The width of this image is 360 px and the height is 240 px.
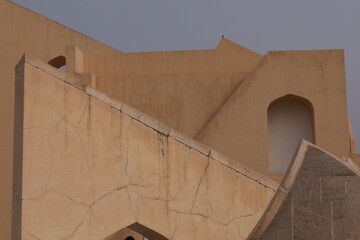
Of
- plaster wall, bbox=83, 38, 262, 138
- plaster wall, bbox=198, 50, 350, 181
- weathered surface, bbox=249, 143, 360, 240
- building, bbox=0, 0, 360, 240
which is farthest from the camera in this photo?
plaster wall, bbox=83, 38, 262, 138

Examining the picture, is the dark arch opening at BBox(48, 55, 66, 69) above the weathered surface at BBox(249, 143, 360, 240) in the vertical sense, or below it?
above

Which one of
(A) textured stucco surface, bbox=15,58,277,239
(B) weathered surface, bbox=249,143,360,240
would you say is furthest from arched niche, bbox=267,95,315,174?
(B) weathered surface, bbox=249,143,360,240

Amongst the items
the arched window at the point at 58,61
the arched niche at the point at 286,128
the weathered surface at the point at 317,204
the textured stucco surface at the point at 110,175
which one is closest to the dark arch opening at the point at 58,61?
the arched window at the point at 58,61

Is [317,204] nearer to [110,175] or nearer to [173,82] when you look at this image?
[110,175]

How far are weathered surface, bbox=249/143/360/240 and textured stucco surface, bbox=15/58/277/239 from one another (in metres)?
2.66

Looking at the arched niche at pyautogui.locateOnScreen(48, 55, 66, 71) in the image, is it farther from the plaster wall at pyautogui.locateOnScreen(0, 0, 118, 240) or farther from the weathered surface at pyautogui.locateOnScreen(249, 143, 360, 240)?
the weathered surface at pyautogui.locateOnScreen(249, 143, 360, 240)

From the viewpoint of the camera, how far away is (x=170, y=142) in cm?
637

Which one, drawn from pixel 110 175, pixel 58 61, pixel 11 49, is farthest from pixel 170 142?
pixel 58 61

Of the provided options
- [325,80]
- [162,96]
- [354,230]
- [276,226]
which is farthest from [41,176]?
[325,80]

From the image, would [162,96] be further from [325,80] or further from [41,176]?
[41,176]

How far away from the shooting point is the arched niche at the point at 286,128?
1220cm

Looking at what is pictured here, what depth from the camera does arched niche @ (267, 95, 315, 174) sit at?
1220 cm

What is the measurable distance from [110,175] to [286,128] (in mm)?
6821

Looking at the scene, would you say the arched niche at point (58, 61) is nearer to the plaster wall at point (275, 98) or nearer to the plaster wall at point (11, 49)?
the plaster wall at point (11, 49)
